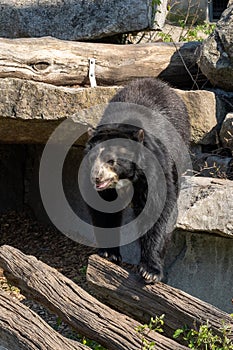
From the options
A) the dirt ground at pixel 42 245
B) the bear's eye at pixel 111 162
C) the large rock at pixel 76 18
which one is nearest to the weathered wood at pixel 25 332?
the bear's eye at pixel 111 162

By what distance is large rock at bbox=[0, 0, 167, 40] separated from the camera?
740 centimetres

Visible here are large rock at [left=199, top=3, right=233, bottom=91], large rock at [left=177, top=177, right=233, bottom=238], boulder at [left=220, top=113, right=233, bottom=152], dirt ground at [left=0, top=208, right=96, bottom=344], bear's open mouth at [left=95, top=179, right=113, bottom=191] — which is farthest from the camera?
dirt ground at [left=0, top=208, right=96, bottom=344]

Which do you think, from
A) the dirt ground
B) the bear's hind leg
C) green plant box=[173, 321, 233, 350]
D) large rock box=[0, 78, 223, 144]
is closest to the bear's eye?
the bear's hind leg

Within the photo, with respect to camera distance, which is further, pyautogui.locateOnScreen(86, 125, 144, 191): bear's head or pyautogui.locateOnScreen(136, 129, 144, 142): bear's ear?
pyautogui.locateOnScreen(136, 129, 144, 142): bear's ear

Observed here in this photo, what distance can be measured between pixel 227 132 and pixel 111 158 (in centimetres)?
153

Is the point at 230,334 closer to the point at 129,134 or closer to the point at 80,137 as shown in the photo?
the point at 129,134

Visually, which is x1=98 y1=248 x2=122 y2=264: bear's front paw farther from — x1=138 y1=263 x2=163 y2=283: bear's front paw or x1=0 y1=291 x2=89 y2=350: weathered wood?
x1=0 y1=291 x2=89 y2=350: weathered wood

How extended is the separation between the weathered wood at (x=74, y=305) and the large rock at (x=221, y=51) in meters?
2.37

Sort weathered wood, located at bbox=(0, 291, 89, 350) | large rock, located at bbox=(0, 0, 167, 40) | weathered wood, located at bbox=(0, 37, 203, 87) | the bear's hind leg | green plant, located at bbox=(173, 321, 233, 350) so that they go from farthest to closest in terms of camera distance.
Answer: large rock, located at bbox=(0, 0, 167, 40) → weathered wood, located at bbox=(0, 37, 203, 87) → the bear's hind leg → weathered wood, located at bbox=(0, 291, 89, 350) → green plant, located at bbox=(173, 321, 233, 350)

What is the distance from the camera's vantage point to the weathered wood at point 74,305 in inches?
186

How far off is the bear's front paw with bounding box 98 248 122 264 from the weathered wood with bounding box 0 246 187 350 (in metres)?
0.41

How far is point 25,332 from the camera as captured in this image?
16.0 ft

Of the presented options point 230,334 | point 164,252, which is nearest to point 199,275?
point 164,252

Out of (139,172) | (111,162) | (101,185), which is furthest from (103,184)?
(139,172)
